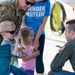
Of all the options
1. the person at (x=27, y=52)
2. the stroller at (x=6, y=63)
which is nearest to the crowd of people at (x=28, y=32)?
the person at (x=27, y=52)

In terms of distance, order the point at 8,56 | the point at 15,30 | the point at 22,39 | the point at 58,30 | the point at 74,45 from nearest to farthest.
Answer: the point at 8,56 → the point at 74,45 → the point at 15,30 → the point at 22,39 → the point at 58,30

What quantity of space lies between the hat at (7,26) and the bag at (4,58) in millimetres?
A: 530

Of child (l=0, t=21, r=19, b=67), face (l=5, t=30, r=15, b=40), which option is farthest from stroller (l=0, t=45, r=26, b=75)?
face (l=5, t=30, r=15, b=40)

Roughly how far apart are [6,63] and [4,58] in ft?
0.13

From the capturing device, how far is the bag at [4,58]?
1.80 m

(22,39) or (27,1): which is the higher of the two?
(27,1)

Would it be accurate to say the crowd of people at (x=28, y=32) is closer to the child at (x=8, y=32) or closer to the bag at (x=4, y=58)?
the child at (x=8, y=32)

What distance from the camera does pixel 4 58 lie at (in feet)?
5.99

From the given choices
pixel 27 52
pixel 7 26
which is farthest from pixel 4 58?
pixel 27 52

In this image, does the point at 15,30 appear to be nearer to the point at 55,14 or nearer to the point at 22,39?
the point at 22,39

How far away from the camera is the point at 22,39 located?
2844 millimetres

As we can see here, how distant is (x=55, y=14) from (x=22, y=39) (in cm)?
230

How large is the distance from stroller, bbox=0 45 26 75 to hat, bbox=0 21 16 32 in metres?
0.53

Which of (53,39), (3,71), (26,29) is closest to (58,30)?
(53,39)
